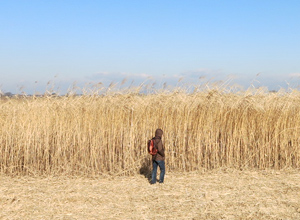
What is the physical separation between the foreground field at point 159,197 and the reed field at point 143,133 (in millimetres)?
306

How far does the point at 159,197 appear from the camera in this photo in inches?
214

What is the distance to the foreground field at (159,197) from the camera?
474 cm

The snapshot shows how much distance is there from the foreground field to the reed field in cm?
31

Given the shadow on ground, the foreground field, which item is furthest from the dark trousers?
the shadow on ground

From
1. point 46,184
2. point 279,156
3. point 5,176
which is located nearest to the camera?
point 46,184

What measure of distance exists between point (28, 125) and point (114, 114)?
1.90 metres

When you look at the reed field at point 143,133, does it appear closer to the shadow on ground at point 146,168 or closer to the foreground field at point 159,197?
the shadow on ground at point 146,168

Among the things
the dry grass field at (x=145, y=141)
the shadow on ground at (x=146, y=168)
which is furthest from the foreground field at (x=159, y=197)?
the shadow on ground at (x=146, y=168)

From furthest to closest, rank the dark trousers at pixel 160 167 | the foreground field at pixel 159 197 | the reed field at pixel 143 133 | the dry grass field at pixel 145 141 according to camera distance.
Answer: the reed field at pixel 143 133
the dry grass field at pixel 145 141
the dark trousers at pixel 160 167
the foreground field at pixel 159 197

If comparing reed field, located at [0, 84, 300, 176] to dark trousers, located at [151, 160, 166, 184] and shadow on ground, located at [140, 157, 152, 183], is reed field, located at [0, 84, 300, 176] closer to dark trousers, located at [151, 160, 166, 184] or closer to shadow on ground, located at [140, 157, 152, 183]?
shadow on ground, located at [140, 157, 152, 183]

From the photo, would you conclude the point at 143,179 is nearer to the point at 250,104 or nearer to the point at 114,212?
the point at 114,212

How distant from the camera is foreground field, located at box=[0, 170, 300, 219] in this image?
4.74m

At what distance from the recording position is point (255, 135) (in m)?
7.25

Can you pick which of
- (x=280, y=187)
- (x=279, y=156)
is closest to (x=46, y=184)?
(x=280, y=187)
